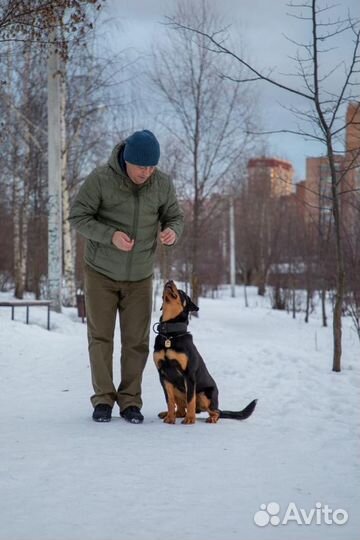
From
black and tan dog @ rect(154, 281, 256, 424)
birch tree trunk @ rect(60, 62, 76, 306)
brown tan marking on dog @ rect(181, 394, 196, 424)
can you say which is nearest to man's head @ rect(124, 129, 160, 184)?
black and tan dog @ rect(154, 281, 256, 424)

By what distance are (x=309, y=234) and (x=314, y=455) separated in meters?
18.6

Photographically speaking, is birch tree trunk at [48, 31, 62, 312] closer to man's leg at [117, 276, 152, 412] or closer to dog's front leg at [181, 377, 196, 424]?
man's leg at [117, 276, 152, 412]

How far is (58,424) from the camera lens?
449 centimetres

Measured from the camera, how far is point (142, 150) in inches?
170

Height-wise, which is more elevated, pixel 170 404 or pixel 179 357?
pixel 179 357

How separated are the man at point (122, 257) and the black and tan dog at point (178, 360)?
280mm

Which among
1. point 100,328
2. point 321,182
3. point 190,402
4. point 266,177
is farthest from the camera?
point 266,177

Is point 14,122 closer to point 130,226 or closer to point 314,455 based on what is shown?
point 130,226

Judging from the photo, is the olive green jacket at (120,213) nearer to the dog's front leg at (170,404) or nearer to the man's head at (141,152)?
the man's head at (141,152)

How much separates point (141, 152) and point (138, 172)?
0.57 feet

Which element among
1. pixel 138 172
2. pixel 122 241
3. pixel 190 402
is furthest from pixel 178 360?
pixel 138 172

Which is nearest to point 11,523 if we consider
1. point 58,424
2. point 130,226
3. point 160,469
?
point 160,469

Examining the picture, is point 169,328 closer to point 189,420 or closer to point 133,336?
point 133,336

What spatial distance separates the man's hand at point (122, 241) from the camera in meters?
4.32
